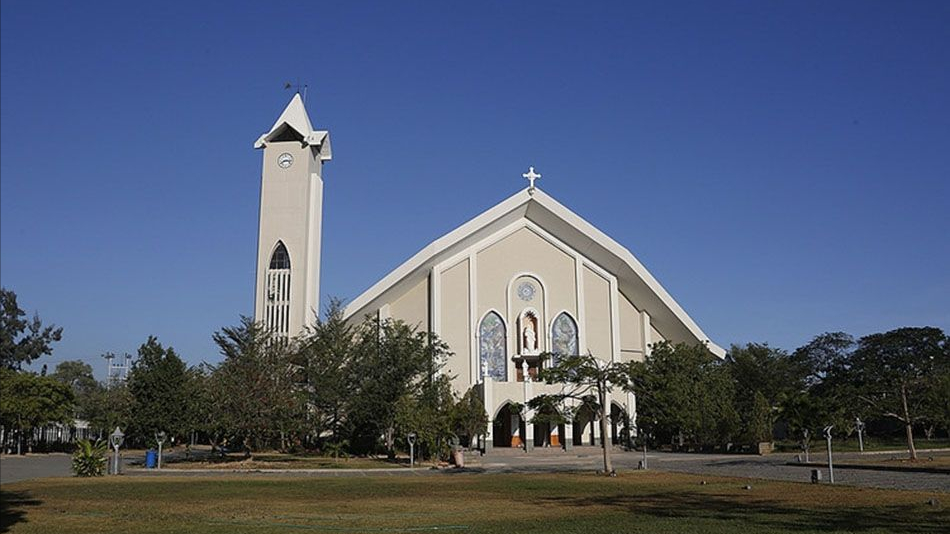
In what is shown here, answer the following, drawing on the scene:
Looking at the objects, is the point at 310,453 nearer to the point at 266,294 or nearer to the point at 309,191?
the point at 266,294

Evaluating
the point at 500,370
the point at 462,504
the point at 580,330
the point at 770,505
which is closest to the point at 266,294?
the point at 500,370

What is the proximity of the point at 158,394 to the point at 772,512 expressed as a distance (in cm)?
2572

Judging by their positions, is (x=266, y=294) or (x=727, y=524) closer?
(x=727, y=524)

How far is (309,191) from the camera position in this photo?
44.0 metres

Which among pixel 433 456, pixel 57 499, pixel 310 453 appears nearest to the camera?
pixel 57 499

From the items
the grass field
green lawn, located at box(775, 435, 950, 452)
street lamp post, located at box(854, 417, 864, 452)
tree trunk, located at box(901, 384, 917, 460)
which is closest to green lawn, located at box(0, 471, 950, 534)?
the grass field

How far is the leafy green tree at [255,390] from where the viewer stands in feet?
99.0

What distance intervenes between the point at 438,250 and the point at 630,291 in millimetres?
10664

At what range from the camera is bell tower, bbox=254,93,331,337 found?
42.6 metres

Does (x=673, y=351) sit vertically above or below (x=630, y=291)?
below

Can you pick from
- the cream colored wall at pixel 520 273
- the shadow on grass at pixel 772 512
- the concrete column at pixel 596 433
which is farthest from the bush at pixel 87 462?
the concrete column at pixel 596 433

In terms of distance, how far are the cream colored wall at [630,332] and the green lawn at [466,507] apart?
23451 millimetres

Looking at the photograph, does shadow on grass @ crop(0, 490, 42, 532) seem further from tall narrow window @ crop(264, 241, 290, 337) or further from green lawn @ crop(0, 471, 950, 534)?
tall narrow window @ crop(264, 241, 290, 337)

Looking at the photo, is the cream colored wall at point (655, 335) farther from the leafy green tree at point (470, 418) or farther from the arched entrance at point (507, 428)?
the leafy green tree at point (470, 418)
